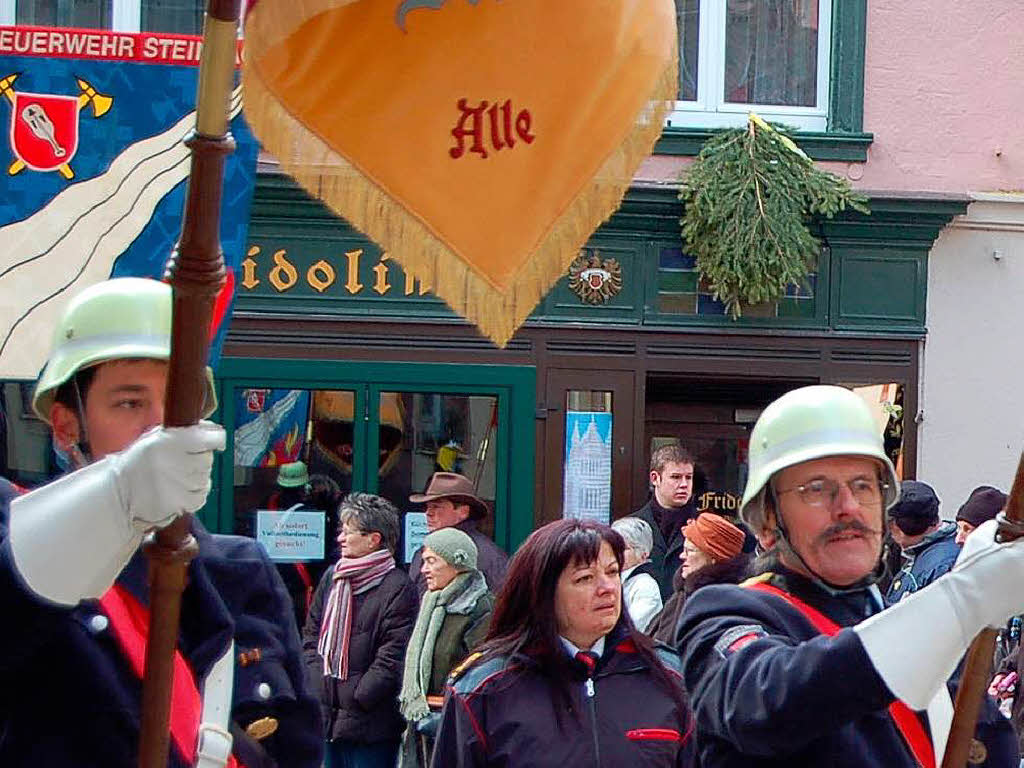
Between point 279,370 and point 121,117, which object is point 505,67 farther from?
point 279,370

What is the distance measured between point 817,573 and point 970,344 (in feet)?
25.8

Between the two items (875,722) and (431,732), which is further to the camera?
(431,732)

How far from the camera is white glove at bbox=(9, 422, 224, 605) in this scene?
2.21 meters

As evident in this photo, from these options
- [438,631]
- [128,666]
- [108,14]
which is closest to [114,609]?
[128,666]

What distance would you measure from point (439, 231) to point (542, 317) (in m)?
7.51

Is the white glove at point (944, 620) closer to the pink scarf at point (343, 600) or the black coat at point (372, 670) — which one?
the black coat at point (372, 670)

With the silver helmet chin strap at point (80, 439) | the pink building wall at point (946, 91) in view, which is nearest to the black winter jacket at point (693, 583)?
the silver helmet chin strap at point (80, 439)

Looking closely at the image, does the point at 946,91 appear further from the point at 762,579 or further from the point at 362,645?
the point at 762,579

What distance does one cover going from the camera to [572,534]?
4773 millimetres

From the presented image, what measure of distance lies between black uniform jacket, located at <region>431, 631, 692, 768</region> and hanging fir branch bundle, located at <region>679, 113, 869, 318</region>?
5.89 meters

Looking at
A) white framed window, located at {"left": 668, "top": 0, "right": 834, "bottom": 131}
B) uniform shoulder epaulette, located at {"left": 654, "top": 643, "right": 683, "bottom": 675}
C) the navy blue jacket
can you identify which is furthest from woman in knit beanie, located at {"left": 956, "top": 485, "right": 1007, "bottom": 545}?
white framed window, located at {"left": 668, "top": 0, "right": 834, "bottom": 131}

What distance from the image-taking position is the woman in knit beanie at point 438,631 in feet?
23.6

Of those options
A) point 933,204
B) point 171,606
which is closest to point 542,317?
point 933,204

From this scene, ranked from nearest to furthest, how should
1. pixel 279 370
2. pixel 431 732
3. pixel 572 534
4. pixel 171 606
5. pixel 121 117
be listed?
pixel 171 606 < pixel 572 534 < pixel 121 117 < pixel 431 732 < pixel 279 370
